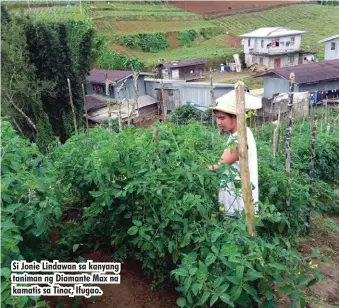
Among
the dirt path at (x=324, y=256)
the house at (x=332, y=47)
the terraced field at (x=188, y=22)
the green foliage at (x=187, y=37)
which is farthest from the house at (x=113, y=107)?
the dirt path at (x=324, y=256)

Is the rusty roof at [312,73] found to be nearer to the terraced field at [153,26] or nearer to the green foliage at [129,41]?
the green foliage at [129,41]

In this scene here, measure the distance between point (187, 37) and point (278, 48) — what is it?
31.6 ft

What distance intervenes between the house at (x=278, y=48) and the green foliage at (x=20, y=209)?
29.7m

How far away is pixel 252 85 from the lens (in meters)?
27.6

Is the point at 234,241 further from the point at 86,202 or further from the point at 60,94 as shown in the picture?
the point at 60,94

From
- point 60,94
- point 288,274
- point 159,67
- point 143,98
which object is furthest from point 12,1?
point 288,274

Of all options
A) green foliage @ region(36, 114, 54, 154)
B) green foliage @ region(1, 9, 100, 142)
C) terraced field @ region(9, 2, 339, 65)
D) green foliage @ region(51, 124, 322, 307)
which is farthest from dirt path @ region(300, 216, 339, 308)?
terraced field @ region(9, 2, 339, 65)

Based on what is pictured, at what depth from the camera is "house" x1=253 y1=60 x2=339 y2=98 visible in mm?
19111

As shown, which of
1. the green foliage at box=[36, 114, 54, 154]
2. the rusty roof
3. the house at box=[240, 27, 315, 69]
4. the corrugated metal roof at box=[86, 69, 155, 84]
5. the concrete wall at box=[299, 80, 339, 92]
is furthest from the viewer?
the house at box=[240, 27, 315, 69]

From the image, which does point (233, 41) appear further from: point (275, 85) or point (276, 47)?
point (275, 85)

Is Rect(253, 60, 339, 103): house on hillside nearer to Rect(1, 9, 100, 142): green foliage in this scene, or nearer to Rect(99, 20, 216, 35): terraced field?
Rect(1, 9, 100, 142): green foliage

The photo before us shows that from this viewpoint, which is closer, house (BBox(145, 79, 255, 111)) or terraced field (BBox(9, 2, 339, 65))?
house (BBox(145, 79, 255, 111))

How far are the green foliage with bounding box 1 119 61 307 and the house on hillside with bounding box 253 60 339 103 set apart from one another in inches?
690

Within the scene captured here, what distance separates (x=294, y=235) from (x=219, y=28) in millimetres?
38771
